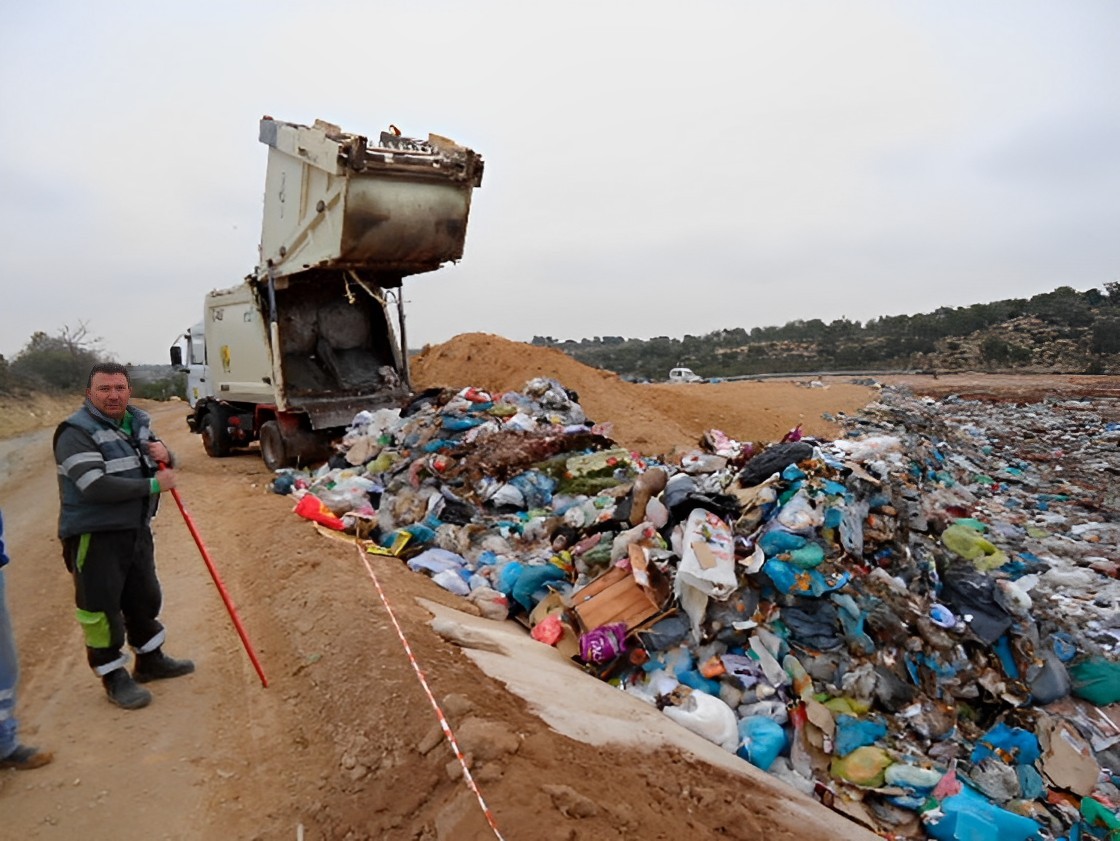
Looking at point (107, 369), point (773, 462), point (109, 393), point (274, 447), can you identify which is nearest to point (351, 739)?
point (109, 393)

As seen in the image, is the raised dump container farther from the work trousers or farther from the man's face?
the work trousers

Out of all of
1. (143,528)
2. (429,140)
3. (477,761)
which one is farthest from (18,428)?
(477,761)

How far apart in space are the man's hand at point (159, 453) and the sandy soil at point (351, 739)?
1.19 metres

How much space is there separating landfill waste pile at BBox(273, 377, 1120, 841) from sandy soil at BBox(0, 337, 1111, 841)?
1.29 ft

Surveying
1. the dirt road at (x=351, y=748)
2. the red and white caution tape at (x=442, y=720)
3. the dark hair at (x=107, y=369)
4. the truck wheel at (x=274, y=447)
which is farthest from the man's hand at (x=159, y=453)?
the truck wheel at (x=274, y=447)

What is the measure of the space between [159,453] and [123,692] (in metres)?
1.15

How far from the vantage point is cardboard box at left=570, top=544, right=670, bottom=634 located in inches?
168

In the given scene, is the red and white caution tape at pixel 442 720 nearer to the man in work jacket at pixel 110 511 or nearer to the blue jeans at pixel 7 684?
the man in work jacket at pixel 110 511

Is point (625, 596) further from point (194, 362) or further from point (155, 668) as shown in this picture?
point (194, 362)

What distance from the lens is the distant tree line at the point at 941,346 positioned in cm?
2883

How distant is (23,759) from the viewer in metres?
2.82

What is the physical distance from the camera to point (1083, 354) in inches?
1110

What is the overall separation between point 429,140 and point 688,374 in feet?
66.4

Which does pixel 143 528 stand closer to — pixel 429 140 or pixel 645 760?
pixel 645 760
